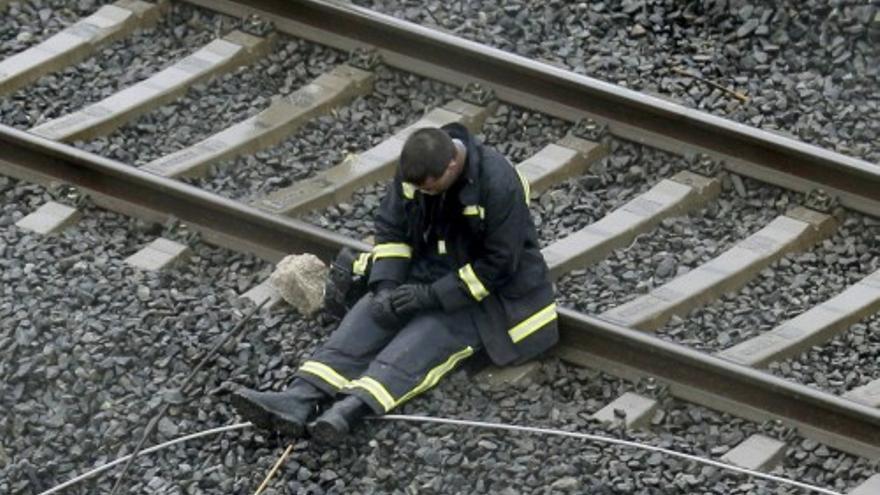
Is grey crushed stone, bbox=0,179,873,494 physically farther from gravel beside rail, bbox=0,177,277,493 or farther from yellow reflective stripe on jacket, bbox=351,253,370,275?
yellow reflective stripe on jacket, bbox=351,253,370,275

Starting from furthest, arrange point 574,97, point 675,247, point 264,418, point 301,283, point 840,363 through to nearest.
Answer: point 574,97 < point 675,247 < point 301,283 < point 840,363 < point 264,418

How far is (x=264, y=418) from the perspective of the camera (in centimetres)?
1010

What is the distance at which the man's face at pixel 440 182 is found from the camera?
10.1m

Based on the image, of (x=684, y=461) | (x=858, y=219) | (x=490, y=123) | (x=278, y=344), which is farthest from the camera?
(x=490, y=123)

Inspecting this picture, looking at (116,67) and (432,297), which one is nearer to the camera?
(432,297)

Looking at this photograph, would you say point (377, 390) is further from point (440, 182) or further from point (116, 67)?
point (116, 67)

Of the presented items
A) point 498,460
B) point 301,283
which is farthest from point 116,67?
point 498,460

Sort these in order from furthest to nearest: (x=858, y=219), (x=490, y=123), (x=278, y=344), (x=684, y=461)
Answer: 1. (x=490, y=123)
2. (x=858, y=219)
3. (x=278, y=344)
4. (x=684, y=461)

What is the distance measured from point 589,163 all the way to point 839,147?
1.23 meters

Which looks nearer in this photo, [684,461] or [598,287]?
[684,461]

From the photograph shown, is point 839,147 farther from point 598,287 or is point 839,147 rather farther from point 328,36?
point 328,36

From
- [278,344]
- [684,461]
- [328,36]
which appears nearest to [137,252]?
[278,344]

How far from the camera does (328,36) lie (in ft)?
41.5

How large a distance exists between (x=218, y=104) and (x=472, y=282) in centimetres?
249
